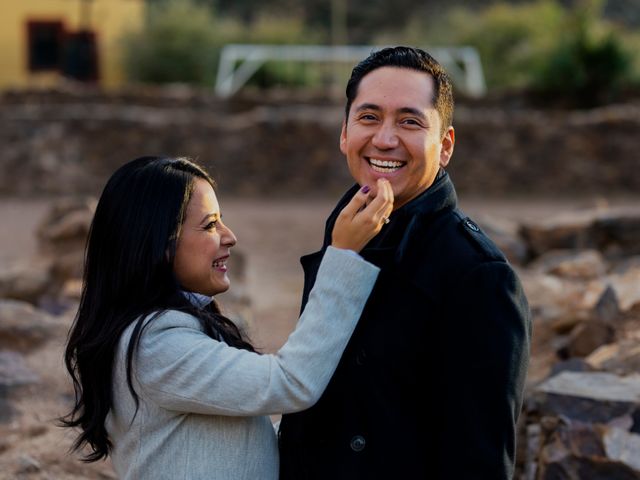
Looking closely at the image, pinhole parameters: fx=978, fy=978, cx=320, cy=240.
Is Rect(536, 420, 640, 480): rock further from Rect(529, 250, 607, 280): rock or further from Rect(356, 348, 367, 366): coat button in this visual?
Rect(529, 250, 607, 280): rock

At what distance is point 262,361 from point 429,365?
1.12 feet

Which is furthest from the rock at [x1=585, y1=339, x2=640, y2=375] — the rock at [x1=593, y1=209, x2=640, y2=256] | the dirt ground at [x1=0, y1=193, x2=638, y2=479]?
the rock at [x1=593, y1=209, x2=640, y2=256]

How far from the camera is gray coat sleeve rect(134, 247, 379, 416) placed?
77.5 inches

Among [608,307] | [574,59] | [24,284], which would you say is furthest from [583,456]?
[574,59]

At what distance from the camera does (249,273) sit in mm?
9719

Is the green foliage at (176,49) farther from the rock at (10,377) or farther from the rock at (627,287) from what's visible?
the rock at (10,377)

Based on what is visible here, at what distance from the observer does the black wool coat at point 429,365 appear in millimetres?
1866

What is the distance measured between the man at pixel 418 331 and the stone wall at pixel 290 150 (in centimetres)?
1283

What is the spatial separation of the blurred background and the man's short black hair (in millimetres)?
757

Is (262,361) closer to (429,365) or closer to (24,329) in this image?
(429,365)

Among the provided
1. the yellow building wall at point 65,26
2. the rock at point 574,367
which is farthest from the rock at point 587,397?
the yellow building wall at point 65,26

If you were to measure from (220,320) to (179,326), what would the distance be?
16cm

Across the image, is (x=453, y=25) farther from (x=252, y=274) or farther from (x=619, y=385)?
(x=619, y=385)

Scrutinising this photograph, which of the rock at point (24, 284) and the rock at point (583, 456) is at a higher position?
the rock at point (583, 456)
